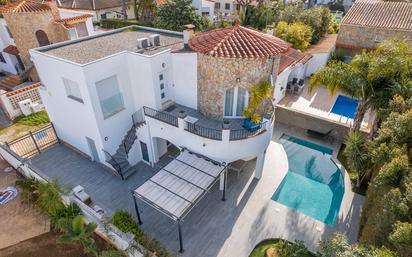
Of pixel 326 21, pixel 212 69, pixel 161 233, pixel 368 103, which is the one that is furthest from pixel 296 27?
pixel 161 233

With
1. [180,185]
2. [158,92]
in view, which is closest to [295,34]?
[158,92]

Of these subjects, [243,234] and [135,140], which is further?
[135,140]

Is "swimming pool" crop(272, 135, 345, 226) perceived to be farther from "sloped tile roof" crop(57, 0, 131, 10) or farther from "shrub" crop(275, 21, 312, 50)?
"sloped tile roof" crop(57, 0, 131, 10)

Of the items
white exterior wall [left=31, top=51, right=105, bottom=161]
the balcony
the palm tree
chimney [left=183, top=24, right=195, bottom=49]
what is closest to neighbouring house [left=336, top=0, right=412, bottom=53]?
the palm tree

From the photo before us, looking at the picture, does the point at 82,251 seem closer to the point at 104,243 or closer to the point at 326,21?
the point at 104,243

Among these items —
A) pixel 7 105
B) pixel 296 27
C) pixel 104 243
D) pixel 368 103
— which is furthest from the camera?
pixel 296 27

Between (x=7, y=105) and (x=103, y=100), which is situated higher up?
(x=103, y=100)

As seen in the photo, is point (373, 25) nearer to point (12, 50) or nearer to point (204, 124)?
point (204, 124)
